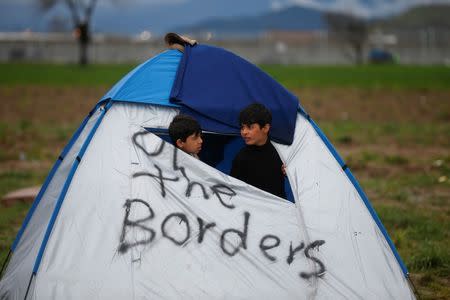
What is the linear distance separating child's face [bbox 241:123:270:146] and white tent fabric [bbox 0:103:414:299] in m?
0.30

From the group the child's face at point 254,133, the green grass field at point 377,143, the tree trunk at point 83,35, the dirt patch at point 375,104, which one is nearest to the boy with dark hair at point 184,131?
the child's face at point 254,133

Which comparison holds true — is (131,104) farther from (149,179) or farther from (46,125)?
(46,125)

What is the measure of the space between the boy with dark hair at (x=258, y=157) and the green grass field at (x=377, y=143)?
5.09ft

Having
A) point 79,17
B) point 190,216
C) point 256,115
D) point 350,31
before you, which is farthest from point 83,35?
point 190,216

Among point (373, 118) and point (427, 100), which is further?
point (427, 100)

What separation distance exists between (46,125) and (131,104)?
11112mm

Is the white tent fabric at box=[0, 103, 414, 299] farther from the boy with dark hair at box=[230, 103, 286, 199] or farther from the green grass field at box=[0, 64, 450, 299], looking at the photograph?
the green grass field at box=[0, 64, 450, 299]

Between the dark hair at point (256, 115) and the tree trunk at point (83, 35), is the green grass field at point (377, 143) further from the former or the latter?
the tree trunk at point (83, 35)

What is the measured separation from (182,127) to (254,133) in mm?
501

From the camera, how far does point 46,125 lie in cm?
1603

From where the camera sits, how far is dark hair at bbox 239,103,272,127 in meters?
5.19

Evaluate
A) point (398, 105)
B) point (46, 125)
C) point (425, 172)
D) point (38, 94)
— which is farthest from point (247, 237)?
point (38, 94)

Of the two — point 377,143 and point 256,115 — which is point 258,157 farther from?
point 377,143

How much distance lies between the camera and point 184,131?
5176 millimetres
